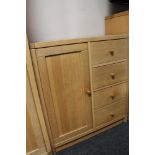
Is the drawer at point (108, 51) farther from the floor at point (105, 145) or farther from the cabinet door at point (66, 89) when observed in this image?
the floor at point (105, 145)

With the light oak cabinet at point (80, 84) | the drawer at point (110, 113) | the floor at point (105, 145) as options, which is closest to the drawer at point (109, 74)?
the light oak cabinet at point (80, 84)

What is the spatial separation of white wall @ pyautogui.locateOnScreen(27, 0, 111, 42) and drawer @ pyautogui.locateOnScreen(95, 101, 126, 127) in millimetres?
814

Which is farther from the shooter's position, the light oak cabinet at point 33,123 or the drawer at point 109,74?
the drawer at point 109,74

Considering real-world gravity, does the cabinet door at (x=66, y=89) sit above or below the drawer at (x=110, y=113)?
above

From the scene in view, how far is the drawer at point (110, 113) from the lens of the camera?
168cm

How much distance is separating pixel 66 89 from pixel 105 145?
0.63 meters

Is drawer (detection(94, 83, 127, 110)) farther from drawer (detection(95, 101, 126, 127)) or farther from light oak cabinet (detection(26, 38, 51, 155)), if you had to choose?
light oak cabinet (detection(26, 38, 51, 155))

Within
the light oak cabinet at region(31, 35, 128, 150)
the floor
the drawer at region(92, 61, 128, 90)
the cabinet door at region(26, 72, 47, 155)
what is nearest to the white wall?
the light oak cabinet at region(31, 35, 128, 150)

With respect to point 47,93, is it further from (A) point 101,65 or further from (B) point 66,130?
(A) point 101,65

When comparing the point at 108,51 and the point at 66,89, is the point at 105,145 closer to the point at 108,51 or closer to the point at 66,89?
the point at 66,89

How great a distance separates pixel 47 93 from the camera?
135 centimetres

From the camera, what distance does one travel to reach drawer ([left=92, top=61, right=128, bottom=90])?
1.56 m
